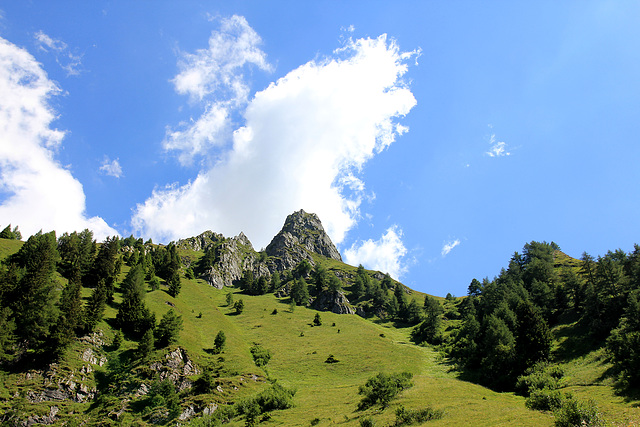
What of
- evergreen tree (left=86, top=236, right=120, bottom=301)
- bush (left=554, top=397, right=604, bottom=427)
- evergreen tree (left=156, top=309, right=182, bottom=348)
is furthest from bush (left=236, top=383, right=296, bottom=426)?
evergreen tree (left=86, top=236, right=120, bottom=301)

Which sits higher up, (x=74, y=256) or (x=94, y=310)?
(x=74, y=256)

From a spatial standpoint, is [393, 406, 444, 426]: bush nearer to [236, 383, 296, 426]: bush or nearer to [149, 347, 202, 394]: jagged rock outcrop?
[236, 383, 296, 426]: bush

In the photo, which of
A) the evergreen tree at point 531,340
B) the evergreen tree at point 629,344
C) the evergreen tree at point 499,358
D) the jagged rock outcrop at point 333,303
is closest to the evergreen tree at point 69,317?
the evergreen tree at point 499,358

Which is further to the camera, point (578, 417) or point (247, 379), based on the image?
point (247, 379)

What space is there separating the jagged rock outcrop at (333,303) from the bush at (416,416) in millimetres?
129776

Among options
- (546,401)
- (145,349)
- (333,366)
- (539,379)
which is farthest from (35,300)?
(539,379)

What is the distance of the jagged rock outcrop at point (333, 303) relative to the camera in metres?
171

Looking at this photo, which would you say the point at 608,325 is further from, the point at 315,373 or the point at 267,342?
the point at 267,342

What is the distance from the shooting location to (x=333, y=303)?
174m

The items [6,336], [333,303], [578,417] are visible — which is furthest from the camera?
[333,303]

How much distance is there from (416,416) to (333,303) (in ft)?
444

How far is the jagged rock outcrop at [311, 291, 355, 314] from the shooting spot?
562 ft

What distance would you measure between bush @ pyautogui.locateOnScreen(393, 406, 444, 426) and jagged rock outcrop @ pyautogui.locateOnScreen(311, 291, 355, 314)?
129776 mm

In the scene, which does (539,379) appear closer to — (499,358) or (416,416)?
(499,358)
